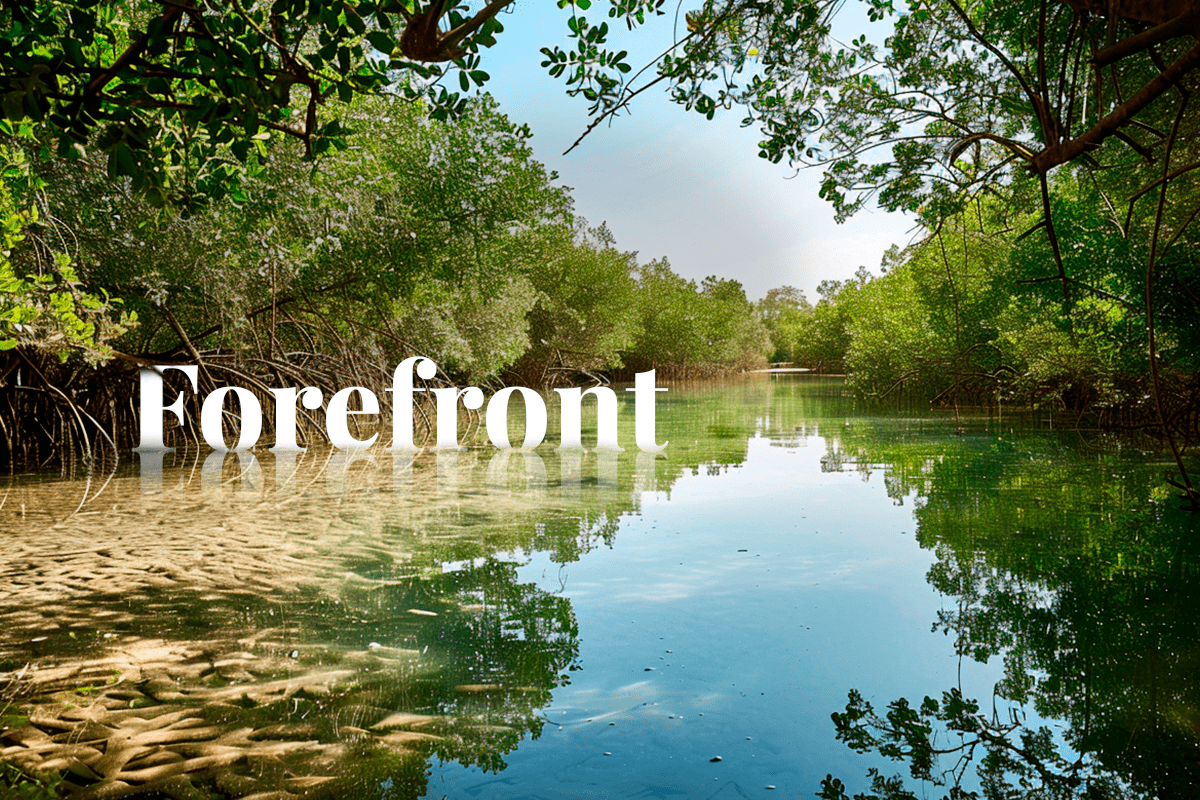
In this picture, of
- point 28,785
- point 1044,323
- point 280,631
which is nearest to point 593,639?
point 280,631

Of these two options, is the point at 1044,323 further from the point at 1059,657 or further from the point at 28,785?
the point at 28,785

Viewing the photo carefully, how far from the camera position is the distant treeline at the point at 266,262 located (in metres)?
7.13

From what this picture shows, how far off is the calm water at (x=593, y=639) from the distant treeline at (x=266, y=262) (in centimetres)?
163

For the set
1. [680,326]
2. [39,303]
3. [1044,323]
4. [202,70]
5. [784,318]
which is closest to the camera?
[202,70]

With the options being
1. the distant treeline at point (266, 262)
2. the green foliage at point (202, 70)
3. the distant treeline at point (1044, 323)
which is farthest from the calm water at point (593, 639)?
the green foliage at point (202, 70)

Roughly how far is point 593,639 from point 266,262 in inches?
285

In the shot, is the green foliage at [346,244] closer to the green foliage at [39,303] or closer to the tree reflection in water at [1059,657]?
the green foliage at [39,303]

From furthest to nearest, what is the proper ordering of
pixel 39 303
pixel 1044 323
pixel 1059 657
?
1. pixel 1044 323
2. pixel 39 303
3. pixel 1059 657

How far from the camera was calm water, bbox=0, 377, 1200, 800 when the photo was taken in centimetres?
264

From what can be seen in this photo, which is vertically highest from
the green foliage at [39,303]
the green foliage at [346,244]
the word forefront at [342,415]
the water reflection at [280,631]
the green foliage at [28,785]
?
the green foliage at [346,244]

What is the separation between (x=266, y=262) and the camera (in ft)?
30.7

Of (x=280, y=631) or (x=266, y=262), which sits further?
(x=266, y=262)

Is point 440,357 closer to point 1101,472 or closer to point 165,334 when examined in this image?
point 165,334

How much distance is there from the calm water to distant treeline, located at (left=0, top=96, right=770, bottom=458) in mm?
1632
